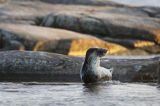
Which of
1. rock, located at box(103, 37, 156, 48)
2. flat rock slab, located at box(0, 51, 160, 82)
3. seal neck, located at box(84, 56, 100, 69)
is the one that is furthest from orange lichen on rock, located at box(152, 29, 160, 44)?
seal neck, located at box(84, 56, 100, 69)

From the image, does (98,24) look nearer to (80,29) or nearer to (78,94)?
(80,29)

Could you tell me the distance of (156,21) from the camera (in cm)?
4553

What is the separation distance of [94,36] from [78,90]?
2729cm

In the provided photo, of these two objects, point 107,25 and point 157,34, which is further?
point 107,25

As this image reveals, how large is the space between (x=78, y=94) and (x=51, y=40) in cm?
2389

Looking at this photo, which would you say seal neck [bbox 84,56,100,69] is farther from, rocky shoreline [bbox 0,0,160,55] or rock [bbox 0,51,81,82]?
rocky shoreline [bbox 0,0,160,55]

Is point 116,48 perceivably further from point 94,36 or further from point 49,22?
point 49,22

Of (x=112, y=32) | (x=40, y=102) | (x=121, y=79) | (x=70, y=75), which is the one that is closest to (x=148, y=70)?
(x=121, y=79)

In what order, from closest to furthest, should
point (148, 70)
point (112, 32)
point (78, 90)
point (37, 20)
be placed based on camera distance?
point (78, 90)
point (148, 70)
point (112, 32)
point (37, 20)

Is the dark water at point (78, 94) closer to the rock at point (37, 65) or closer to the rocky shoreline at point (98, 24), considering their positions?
the rock at point (37, 65)

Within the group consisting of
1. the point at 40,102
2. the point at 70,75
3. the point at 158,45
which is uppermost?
the point at 40,102

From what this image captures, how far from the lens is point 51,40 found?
38406 millimetres

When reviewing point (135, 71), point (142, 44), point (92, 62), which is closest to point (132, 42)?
point (142, 44)

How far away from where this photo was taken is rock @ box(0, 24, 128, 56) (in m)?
37.9
